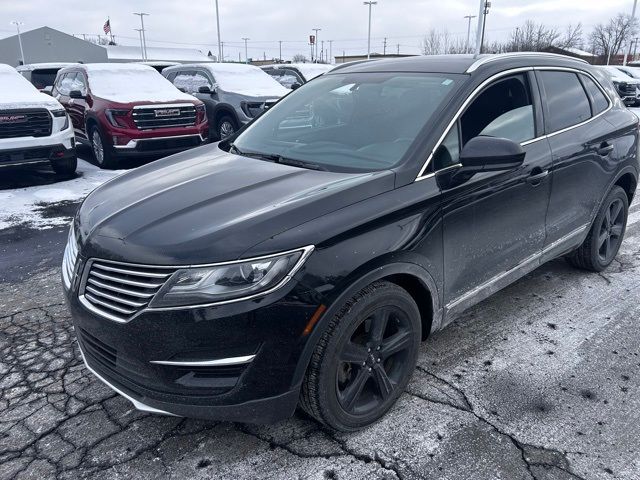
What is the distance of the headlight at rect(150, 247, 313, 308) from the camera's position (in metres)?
2.12

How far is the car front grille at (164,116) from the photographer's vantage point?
9000 mm

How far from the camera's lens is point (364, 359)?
2562mm

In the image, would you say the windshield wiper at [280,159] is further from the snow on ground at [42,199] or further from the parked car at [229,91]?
the parked car at [229,91]

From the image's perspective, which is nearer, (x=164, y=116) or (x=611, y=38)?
(x=164, y=116)

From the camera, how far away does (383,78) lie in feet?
11.6

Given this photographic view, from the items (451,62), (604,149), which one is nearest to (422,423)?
(451,62)

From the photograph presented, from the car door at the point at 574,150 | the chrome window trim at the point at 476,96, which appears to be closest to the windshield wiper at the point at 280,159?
the chrome window trim at the point at 476,96

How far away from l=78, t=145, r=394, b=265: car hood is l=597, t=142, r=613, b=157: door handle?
7.54 feet

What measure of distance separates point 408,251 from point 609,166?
8.38ft

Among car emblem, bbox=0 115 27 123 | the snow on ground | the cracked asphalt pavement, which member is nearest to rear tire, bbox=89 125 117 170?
the snow on ground

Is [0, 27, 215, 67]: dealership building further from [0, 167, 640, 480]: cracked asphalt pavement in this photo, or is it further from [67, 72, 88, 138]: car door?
[0, 167, 640, 480]: cracked asphalt pavement

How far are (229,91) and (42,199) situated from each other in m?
5.04

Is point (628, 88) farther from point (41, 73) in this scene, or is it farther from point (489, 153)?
point (489, 153)

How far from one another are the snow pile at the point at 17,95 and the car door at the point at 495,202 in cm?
686
